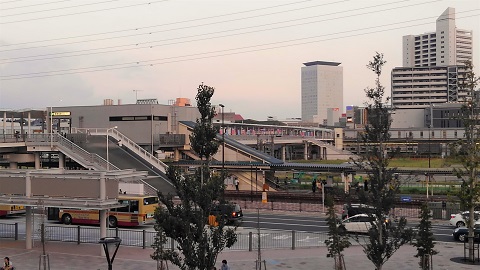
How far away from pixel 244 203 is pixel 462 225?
58.1ft

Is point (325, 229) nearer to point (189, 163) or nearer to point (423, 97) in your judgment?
point (189, 163)

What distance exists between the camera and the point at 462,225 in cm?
3525

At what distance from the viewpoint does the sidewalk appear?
82.7 feet

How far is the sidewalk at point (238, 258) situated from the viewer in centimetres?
2522

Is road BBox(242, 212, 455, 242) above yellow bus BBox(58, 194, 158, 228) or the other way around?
the other way around

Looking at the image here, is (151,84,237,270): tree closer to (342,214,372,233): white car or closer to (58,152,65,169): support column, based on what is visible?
(342,214,372,233): white car

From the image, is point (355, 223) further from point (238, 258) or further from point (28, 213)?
point (28, 213)

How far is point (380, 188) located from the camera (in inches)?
699

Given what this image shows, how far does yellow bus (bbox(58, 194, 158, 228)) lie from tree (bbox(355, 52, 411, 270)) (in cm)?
2020

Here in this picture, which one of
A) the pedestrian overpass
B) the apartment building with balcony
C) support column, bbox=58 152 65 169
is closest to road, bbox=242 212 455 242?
the pedestrian overpass

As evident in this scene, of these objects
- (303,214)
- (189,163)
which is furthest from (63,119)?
(303,214)

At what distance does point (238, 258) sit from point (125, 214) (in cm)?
1196

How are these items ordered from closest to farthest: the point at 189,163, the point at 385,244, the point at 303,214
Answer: the point at 385,244 → the point at 303,214 → the point at 189,163

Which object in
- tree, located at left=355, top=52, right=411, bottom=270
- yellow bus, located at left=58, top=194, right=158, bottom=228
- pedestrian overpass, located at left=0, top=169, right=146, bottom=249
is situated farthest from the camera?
yellow bus, located at left=58, top=194, right=158, bottom=228
